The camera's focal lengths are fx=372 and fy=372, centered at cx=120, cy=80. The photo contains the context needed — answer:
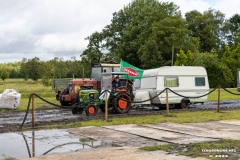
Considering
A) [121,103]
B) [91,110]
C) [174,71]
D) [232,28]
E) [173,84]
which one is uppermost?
[232,28]

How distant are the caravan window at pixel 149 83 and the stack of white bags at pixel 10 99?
22.5ft

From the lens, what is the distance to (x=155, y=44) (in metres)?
51.0

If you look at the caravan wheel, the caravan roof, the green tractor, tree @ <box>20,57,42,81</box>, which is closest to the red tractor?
the caravan roof

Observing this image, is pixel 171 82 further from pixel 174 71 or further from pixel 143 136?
pixel 143 136

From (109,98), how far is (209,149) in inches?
361

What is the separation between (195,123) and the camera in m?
13.4

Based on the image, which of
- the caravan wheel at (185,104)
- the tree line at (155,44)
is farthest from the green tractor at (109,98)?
the tree line at (155,44)

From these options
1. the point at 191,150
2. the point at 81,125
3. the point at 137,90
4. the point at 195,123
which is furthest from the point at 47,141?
the point at 137,90

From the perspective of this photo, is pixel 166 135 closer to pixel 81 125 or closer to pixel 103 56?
pixel 81 125

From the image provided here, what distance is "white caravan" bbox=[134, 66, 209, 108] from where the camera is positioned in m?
19.1

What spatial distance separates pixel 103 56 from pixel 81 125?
1892 inches

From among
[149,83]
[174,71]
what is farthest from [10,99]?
[174,71]

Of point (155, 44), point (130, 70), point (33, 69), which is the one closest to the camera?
point (130, 70)

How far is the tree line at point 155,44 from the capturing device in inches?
1822
